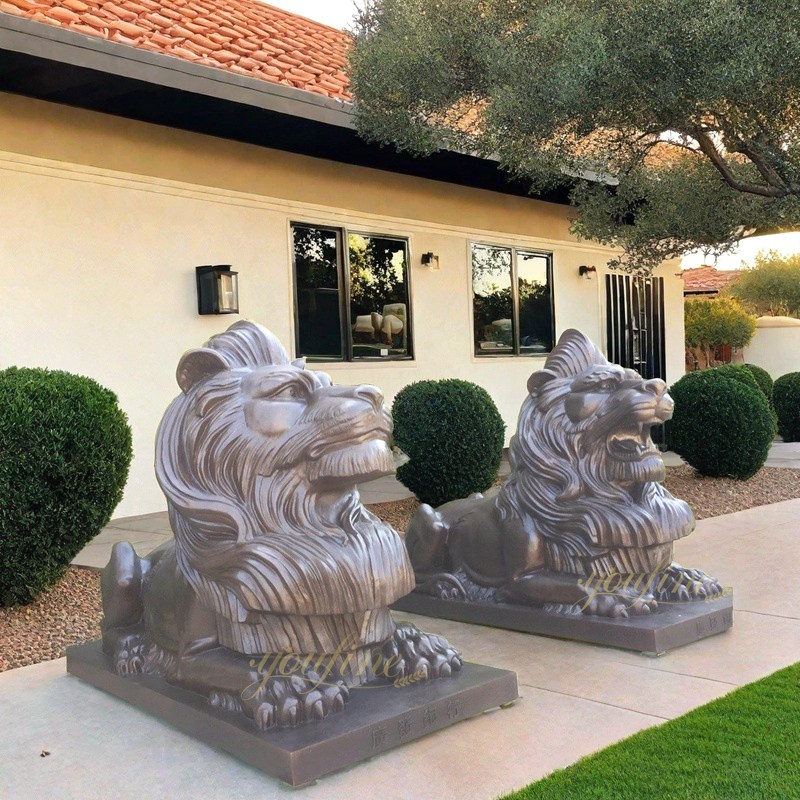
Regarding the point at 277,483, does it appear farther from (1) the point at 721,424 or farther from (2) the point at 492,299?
(2) the point at 492,299

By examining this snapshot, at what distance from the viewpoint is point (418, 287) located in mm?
12516

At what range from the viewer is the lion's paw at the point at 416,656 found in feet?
12.0

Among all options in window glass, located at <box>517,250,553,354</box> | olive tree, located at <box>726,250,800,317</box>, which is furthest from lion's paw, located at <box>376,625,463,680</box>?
olive tree, located at <box>726,250,800,317</box>

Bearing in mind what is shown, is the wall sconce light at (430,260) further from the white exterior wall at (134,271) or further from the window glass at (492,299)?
the window glass at (492,299)

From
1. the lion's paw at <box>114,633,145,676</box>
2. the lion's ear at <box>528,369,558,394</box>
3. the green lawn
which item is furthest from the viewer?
the lion's ear at <box>528,369,558,394</box>

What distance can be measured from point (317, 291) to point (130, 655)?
7701 mm

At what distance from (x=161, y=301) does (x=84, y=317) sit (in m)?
0.90

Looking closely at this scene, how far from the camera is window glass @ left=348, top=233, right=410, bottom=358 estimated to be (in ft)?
38.4

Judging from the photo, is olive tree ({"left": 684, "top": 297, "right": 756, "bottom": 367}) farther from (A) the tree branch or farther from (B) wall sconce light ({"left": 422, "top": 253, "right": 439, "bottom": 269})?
(A) the tree branch

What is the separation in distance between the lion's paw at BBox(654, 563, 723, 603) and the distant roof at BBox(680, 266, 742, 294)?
37.4m

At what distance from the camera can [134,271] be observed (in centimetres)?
934

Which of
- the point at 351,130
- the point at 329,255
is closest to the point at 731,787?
the point at 351,130

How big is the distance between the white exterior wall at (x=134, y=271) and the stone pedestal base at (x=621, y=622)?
5230mm

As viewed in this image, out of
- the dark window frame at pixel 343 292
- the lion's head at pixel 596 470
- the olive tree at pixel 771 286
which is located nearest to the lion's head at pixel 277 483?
the lion's head at pixel 596 470
